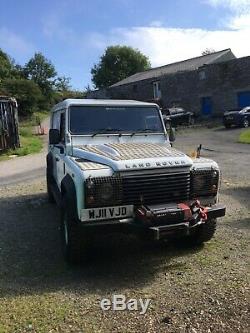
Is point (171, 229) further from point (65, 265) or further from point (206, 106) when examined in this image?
point (206, 106)

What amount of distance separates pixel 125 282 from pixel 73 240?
87 centimetres

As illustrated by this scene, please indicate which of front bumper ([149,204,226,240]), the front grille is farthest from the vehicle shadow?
the front grille

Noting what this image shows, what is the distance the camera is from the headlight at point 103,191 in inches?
205

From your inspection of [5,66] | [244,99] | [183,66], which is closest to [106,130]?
[244,99]

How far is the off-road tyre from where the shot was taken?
216 inches

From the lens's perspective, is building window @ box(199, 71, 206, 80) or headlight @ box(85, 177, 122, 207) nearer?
headlight @ box(85, 177, 122, 207)

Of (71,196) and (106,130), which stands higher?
(106,130)

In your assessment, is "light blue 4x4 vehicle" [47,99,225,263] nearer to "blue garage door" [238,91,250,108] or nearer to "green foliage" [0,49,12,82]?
"blue garage door" [238,91,250,108]

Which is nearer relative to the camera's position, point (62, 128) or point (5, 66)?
point (62, 128)

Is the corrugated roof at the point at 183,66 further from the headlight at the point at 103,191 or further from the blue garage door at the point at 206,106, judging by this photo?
the headlight at the point at 103,191

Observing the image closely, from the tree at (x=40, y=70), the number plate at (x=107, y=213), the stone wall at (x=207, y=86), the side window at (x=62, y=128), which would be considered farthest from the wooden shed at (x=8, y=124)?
the tree at (x=40, y=70)

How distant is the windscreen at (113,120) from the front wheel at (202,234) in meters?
1.87

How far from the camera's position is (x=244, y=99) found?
36875mm

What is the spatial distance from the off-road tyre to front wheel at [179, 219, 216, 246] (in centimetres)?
170
